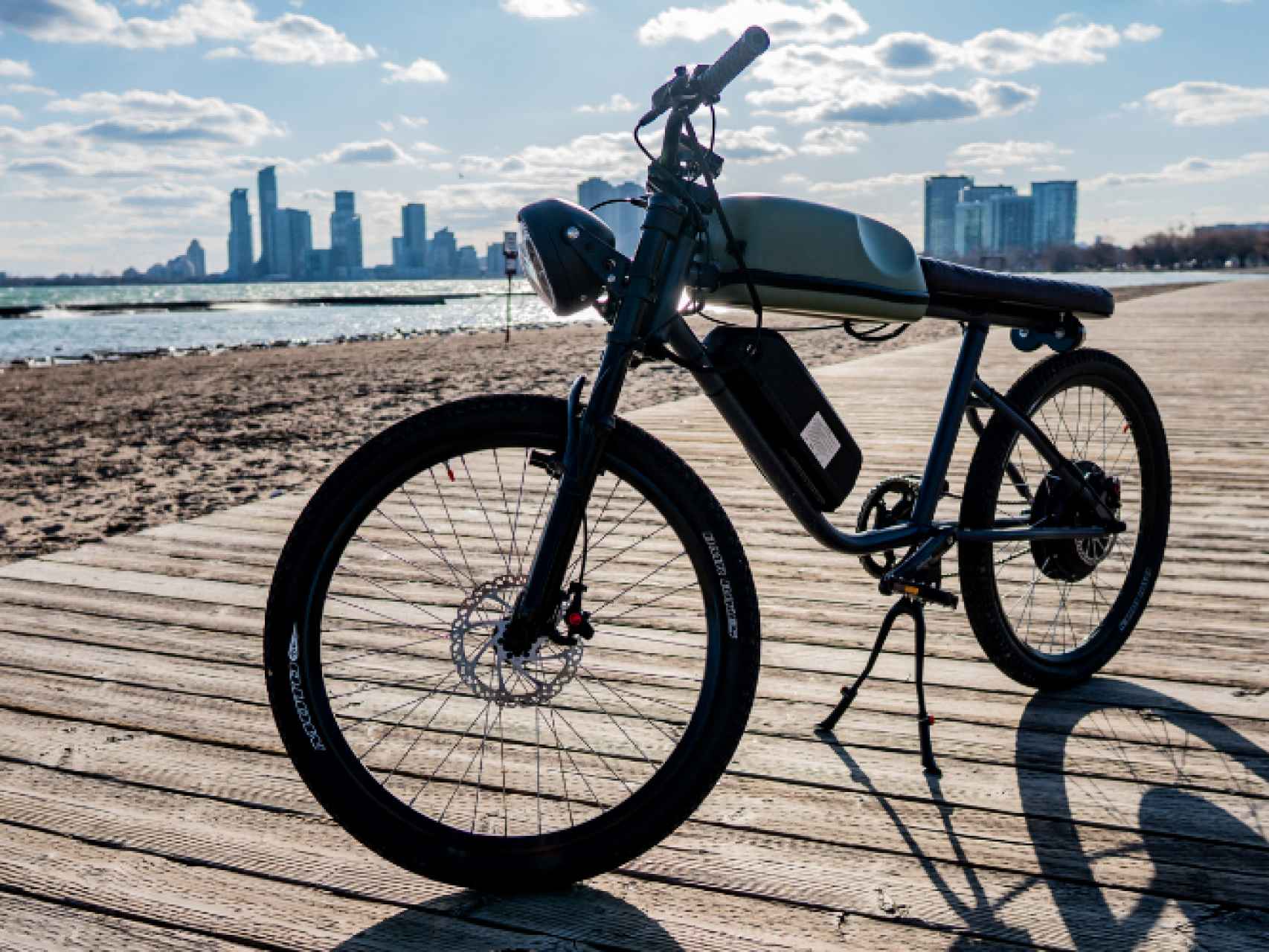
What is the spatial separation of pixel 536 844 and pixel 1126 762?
1.33 meters

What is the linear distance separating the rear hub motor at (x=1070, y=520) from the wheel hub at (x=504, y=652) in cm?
143

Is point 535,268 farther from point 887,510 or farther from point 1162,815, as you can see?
point 1162,815

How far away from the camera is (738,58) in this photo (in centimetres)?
188

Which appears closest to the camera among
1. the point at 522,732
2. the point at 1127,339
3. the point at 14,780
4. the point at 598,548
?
the point at 14,780

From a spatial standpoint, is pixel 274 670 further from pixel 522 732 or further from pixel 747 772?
pixel 747 772

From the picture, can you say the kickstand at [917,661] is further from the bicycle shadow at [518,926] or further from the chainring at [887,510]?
the bicycle shadow at [518,926]

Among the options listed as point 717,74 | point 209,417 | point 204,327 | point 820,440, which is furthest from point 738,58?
point 204,327

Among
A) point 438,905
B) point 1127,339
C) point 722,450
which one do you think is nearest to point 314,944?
point 438,905

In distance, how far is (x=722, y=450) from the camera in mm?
6387

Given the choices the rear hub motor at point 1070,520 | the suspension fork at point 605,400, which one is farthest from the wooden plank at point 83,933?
the rear hub motor at point 1070,520

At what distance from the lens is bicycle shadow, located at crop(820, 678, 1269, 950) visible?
1826 mm

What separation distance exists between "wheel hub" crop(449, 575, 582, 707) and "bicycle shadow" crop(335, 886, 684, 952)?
0.33 m

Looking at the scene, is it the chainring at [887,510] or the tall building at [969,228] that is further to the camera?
the tall building at [969,228]

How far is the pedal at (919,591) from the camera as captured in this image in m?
2.49
